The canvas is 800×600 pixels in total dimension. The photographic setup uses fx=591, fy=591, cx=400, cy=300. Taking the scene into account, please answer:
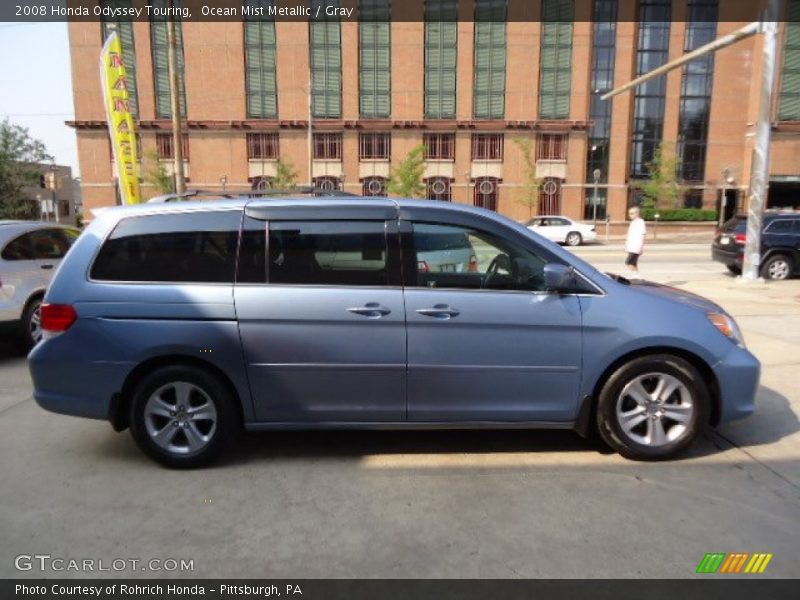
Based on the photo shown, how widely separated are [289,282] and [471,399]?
4.78 ft

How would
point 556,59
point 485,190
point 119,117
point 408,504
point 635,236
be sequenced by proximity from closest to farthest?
point 408,504
point 635,236
point 119,117
point 556,59
point 485,190

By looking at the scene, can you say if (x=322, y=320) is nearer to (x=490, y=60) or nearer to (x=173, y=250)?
(x=173, y=250)

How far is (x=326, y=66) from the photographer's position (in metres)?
40.5

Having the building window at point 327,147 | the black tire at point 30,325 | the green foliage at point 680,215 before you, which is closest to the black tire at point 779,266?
the black tire at point 30,325

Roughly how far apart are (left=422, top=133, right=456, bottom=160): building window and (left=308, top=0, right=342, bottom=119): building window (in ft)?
20.9

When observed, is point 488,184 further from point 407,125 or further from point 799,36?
point 799,36

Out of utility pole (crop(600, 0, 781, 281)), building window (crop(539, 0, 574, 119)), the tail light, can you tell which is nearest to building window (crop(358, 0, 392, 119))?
building window (crop(539, 0, 574, 119))

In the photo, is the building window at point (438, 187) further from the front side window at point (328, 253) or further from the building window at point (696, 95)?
the front side window at point (328, 253)

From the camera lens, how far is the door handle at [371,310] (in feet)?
12.8

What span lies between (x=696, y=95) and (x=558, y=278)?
151 feet

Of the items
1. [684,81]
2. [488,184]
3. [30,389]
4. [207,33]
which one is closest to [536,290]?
[30,389]

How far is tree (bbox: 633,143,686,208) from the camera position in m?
38.7

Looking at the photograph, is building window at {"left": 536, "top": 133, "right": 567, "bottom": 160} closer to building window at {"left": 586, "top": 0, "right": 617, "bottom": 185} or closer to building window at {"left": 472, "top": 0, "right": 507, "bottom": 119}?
building window at {"left": 586, "top": 0, "right": 617, "bottom": 185}

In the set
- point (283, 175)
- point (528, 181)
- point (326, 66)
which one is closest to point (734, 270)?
point (528, 181)
